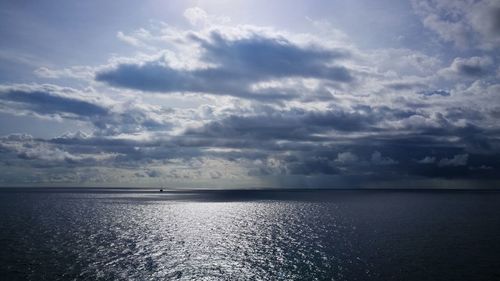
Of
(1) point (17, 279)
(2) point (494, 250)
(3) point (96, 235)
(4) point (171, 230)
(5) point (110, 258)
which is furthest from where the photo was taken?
(4) point (171, 230)

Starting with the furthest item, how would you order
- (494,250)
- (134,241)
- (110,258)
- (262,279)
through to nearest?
(134,241) < (494,250) < (110,258) < (262,279)

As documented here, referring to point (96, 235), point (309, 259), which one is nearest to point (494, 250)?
point (309, 259)

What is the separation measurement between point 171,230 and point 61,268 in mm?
47666

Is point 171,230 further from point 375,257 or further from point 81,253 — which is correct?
point 375,257

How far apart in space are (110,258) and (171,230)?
3937 centimetres

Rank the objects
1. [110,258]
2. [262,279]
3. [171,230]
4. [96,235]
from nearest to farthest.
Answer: [262,279] → [110,258] → [96,235] → [171,230]

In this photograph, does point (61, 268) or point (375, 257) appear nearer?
point (61, 268)

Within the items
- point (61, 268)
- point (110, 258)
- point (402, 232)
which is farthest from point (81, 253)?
point (402, 232)

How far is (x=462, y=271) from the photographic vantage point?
173 ft

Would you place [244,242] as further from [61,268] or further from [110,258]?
[61,268]

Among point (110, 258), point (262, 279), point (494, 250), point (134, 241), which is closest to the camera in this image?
point (262, 279)

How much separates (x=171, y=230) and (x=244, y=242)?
27829 mm

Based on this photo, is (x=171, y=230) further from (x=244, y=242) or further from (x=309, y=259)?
(x=309, y=259)

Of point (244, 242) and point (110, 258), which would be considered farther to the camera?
point (244, 242)
